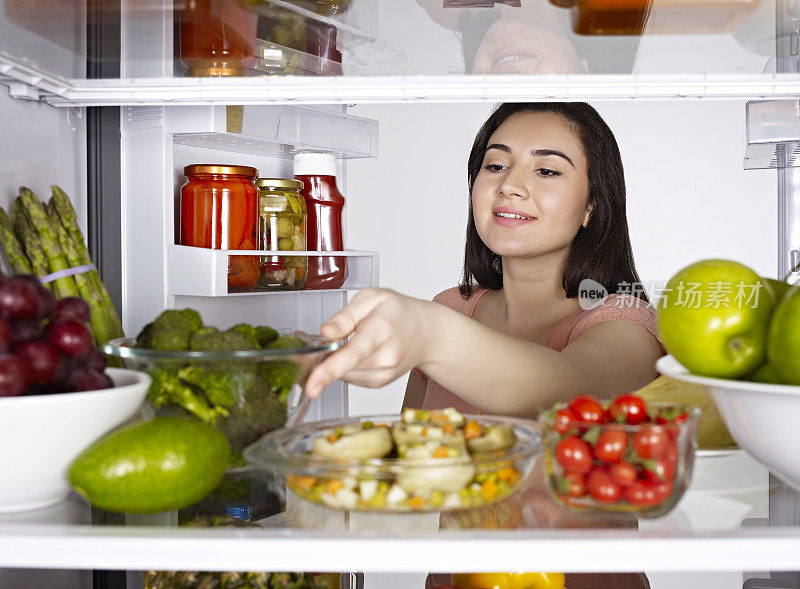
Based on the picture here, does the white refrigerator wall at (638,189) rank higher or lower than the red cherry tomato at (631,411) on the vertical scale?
higher

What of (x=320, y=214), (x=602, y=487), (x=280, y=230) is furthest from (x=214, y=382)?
(x=320, y=214)

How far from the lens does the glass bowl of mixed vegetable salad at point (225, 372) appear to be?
0.68 meters

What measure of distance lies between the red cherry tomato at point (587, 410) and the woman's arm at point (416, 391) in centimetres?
127

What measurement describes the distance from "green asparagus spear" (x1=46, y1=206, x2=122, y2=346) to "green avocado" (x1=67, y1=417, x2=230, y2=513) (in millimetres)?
306

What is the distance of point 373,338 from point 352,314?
31 millimetres

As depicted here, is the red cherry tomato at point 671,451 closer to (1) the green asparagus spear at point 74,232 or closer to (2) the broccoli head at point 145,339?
(2) the broccoli head at point 145,339

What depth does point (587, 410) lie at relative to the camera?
0.64 metres

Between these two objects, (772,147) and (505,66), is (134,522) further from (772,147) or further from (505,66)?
(772,147)

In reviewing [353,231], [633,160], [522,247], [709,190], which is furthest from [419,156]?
[522,247]

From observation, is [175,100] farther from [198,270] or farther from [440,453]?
[440,453]

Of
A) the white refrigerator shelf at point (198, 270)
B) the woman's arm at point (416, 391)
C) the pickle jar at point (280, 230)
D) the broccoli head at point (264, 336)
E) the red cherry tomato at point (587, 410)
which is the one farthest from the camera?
the woman's arm at point (416, 391)

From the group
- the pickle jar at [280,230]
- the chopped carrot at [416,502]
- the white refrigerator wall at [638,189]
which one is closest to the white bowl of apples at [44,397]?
the chopped carrot at [416,502]

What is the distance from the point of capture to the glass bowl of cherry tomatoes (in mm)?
576

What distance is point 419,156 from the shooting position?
3143 millimetres
